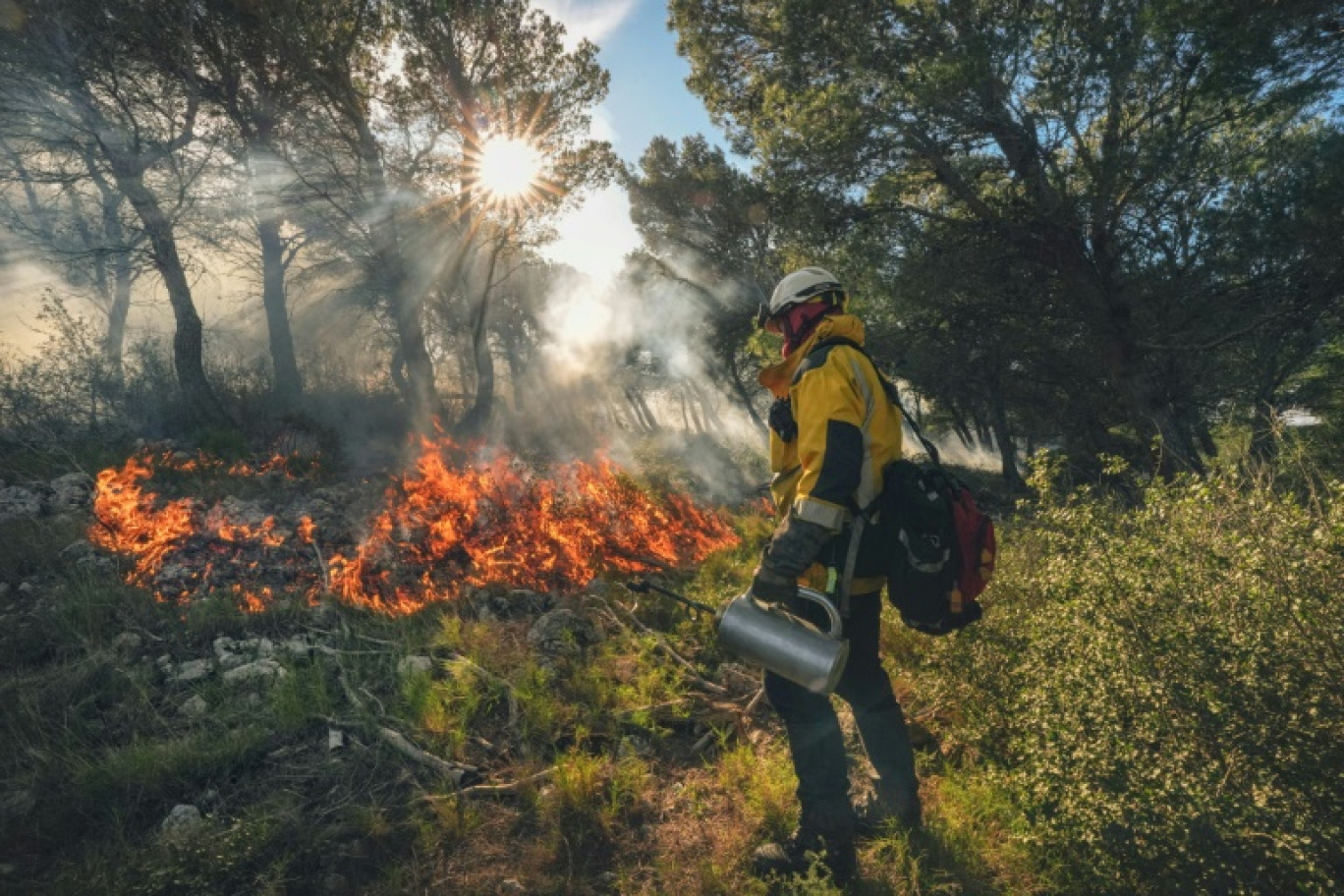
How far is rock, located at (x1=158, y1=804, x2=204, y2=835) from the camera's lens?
2717 mm

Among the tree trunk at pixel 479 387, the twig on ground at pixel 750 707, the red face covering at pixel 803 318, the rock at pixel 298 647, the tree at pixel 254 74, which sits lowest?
the twig on ground at pixel 750 707

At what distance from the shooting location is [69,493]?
7.17 metres

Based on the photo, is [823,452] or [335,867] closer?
[823,452]

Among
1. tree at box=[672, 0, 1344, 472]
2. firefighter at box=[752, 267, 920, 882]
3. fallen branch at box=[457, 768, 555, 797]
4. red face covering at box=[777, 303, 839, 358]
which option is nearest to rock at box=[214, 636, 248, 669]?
fallen branch at box=[457, 768, 555, 797]

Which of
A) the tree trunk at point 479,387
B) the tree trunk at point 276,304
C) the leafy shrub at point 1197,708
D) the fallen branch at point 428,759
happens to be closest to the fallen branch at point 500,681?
the fallen branch at point 428,759

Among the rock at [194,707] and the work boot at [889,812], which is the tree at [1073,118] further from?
the rock at [194,707]

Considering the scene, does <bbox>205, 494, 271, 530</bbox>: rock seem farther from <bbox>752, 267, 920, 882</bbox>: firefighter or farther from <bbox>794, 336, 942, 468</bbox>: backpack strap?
<bbox>794, 336, 942, 468</bbox>: backpack strap

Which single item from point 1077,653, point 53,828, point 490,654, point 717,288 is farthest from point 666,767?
point 717,288

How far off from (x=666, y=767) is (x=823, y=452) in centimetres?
224

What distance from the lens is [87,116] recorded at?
9.30 m

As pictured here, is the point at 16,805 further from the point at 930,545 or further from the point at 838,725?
the point at 930,545

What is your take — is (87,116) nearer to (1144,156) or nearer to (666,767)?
Result: (666,767)

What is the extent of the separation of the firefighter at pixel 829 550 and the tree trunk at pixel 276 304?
603 inches

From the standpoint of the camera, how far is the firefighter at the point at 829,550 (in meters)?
2.34
